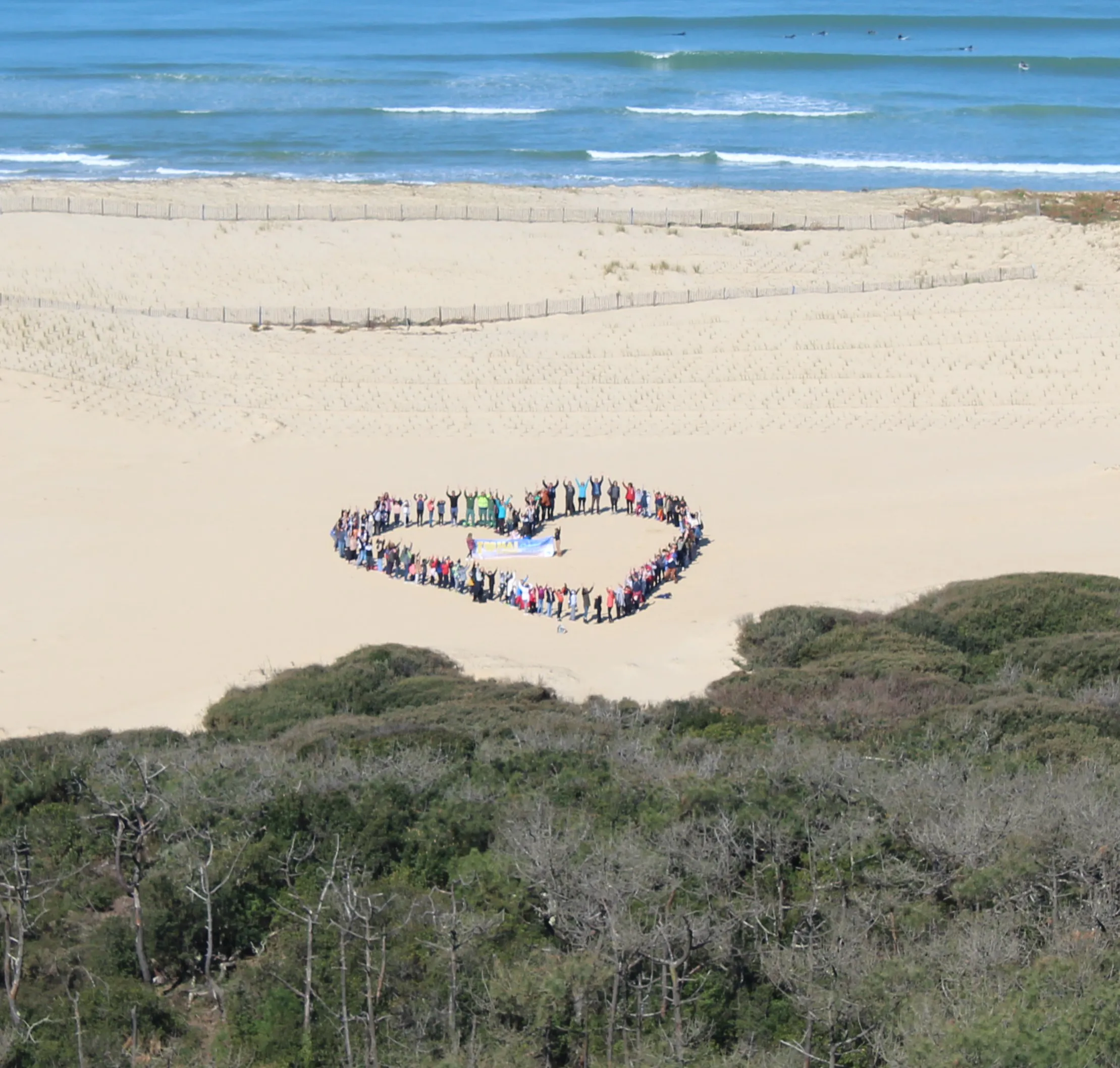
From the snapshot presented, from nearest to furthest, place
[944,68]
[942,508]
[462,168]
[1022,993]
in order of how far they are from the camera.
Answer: [1022,993] < [942,508] < [462,168] < [944,68]

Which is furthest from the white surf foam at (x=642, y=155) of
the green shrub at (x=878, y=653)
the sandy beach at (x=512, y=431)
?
the green shrub at (x=878, y=653)

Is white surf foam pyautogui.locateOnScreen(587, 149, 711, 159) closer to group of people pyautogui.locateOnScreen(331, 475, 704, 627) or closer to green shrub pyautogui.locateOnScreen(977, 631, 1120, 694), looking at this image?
group of people pyautogui.locateOnScreen(331, 475, 704, 627)

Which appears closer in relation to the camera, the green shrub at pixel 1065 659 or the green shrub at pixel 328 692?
the green shrub at pixel 328 692

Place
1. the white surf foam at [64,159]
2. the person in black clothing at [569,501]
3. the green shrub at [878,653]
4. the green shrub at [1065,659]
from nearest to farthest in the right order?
the green shrub at [1065,659], the green shrub at [878,653], the person in black clothing at [569,501], the white surf foam at [64,159]

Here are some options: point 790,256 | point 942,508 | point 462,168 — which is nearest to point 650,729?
point 942,508

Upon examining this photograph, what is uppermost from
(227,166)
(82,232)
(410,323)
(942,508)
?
(227,166)

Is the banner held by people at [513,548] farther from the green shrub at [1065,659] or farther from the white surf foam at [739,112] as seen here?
the white surf foam at [739,112]

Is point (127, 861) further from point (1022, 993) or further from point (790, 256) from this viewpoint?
point (790, 256)
